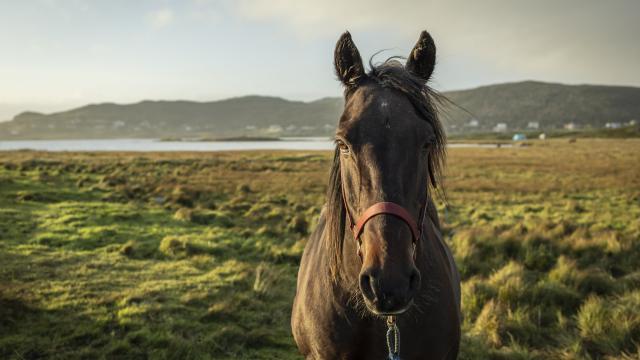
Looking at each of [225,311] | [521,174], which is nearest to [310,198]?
[225,311]

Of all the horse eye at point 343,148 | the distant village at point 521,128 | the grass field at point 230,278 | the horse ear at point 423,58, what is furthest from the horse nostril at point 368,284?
the distant village at point 521,128

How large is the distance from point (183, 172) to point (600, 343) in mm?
30922

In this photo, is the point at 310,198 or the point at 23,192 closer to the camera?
the point at 23,192

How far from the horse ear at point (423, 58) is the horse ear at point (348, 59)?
367mm

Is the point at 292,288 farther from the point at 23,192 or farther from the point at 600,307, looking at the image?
A: the point at 23,192

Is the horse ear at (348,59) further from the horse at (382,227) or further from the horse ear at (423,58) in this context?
the horse ear at (423,58)

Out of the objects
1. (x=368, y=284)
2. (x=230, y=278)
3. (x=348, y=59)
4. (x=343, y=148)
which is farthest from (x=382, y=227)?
(x=230, y=278)

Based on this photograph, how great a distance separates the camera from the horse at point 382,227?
78.7 inches

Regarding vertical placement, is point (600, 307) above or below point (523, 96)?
below

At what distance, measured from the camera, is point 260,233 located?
12.9 meters

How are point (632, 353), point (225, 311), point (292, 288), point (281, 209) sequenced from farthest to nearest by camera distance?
point (281, 209) < point (292, 288) < point (225, 311) < point (632, 353)

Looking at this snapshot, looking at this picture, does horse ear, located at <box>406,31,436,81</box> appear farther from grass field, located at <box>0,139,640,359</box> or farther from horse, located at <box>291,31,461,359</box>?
grass field, located at <box>0,139,640,359</box>

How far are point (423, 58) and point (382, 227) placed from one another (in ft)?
4.44

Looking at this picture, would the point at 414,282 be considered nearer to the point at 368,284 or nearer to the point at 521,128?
the point at 368,284
